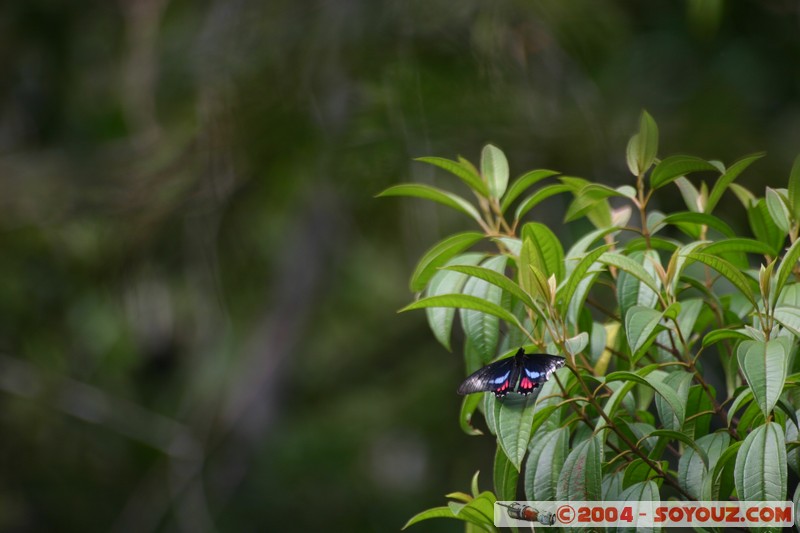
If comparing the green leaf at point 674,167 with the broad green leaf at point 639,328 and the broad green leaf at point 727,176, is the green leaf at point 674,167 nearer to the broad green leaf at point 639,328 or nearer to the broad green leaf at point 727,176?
the broad green leaf at point 727,176

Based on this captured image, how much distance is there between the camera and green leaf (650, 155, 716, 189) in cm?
77

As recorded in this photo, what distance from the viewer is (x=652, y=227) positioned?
0.83 m

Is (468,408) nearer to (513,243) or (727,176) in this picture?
(513,243)

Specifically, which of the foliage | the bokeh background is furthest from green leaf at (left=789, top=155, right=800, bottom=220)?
the bokeh background

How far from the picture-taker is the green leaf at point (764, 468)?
1.95 ft

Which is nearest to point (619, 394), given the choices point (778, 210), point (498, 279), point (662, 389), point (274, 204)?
point (662, 389)

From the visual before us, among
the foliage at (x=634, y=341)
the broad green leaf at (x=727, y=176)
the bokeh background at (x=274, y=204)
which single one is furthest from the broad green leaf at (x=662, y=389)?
the bokeh background at (x=274, y=204)

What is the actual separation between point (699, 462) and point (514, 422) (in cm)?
17

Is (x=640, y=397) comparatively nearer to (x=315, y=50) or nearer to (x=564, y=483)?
(x=564, y=483)

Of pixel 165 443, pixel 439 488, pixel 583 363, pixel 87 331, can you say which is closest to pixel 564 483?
pixel 583 363

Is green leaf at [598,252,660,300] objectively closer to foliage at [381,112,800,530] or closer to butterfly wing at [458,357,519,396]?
foliage at [381,112,800,530]

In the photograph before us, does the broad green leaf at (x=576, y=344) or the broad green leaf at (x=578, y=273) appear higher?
the broad green leaf at (x=578, y=273)

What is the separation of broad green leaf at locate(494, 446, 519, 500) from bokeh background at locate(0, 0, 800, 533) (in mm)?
825

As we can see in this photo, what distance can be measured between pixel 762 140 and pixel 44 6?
254 cm
